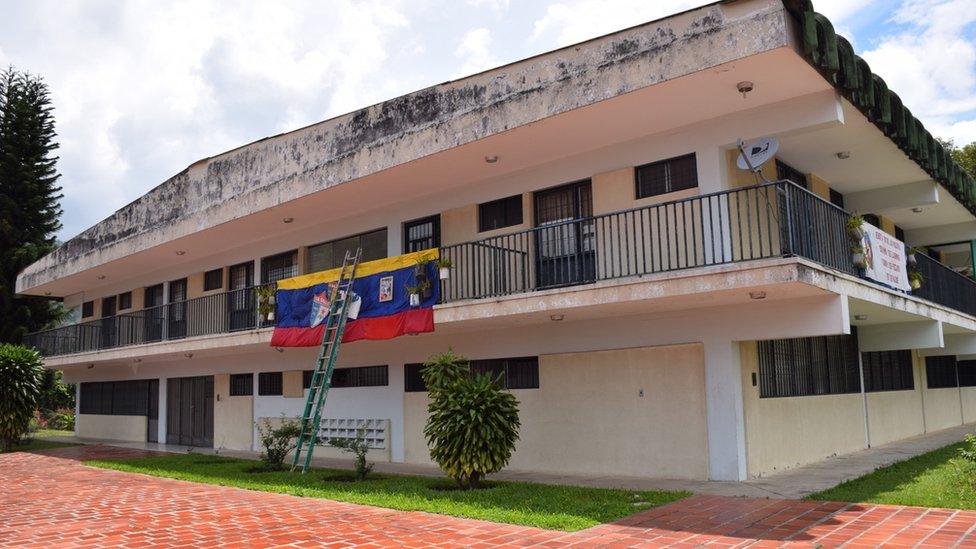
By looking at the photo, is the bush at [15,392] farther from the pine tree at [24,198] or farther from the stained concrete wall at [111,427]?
the pine tree at [24,198]

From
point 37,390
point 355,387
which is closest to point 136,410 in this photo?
point 37,390

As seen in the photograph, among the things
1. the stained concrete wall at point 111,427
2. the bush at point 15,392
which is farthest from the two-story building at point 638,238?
the stained concrete wall at point 111,427

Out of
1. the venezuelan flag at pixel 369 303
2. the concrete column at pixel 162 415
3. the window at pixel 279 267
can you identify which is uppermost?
the window at pixel 279 267

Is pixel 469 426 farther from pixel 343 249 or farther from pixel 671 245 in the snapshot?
pixel 343 249

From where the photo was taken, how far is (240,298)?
19.6 metres

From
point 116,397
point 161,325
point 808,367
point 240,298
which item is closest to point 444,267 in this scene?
point 808,367

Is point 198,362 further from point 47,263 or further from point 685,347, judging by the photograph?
point 685,347

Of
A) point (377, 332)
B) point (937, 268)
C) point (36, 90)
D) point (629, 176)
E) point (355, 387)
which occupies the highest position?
point (36, 90)

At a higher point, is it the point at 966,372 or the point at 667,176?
the point at 667,176

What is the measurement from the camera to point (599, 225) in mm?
12383

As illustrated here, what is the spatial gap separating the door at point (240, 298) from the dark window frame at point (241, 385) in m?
1.29

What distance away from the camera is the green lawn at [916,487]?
8734 mm

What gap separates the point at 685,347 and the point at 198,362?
14.9 metres

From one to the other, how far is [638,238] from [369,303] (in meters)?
5.14
